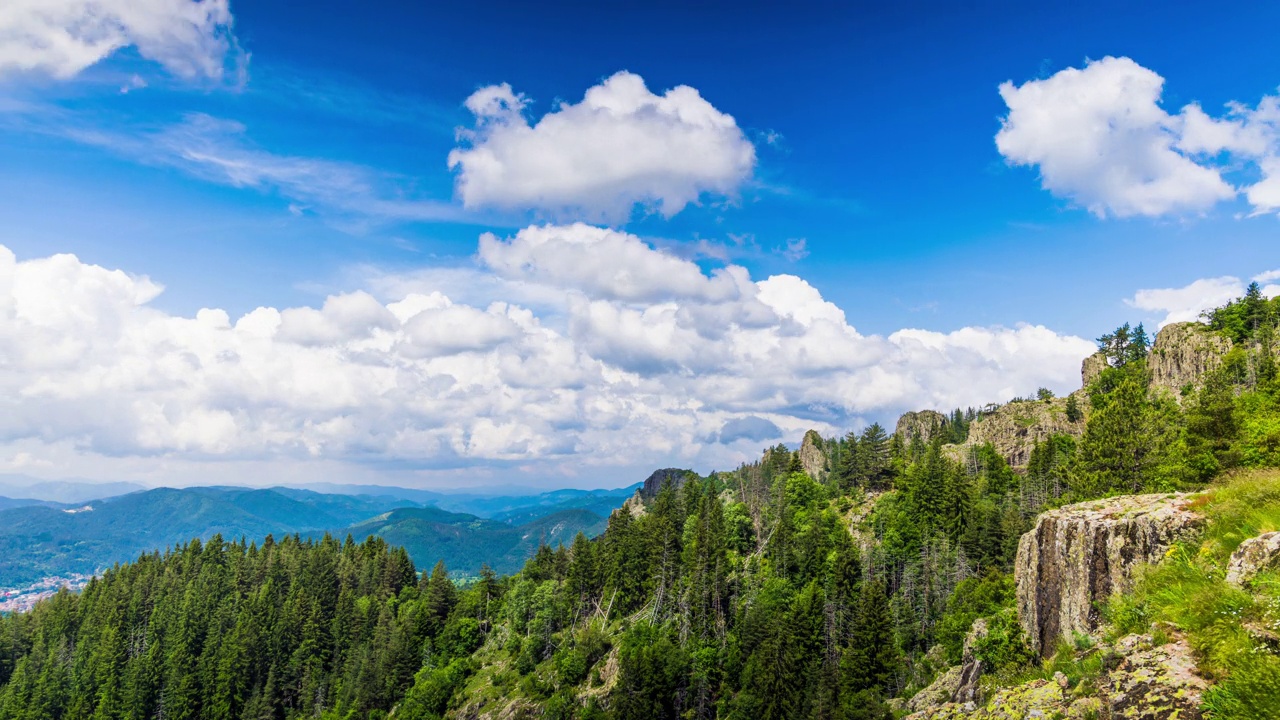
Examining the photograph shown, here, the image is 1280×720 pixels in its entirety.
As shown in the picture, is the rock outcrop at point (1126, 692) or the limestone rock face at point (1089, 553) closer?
the rock outcrop at point (1126, 692)

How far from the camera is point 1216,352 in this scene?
138625 millimetres

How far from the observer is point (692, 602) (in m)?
108

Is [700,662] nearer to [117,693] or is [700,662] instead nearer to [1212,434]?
[1212,434]

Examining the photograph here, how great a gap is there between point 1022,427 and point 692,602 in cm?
10680

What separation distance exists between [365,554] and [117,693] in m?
57.2

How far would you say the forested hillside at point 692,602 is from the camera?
72500 millimetres

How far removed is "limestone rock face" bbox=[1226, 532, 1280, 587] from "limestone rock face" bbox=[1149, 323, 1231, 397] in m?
158

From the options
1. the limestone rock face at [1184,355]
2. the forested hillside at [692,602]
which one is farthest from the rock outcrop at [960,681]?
the limestone rock face at [1184,355]

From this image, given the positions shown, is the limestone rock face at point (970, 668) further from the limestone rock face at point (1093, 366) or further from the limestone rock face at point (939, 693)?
the limestone rock face at point (1093, 366)

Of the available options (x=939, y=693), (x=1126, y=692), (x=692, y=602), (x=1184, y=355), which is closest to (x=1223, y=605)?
(x=1126, y=692)

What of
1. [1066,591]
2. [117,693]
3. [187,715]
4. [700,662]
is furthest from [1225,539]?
[117,693]

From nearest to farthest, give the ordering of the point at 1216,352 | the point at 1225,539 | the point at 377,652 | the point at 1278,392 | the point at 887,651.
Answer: the point at 1225,539 → the point at 1278,392 → the point at 887,651 → the point at 377,652 → the point at 1216,352

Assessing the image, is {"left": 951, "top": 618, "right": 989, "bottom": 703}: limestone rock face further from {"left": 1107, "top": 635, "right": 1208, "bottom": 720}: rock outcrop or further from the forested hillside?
{"left": 1107, "top": 635, "right": 1208, "bottom": 720}: rock outcrop

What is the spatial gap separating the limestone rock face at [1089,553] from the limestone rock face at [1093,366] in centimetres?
Result: 18230
